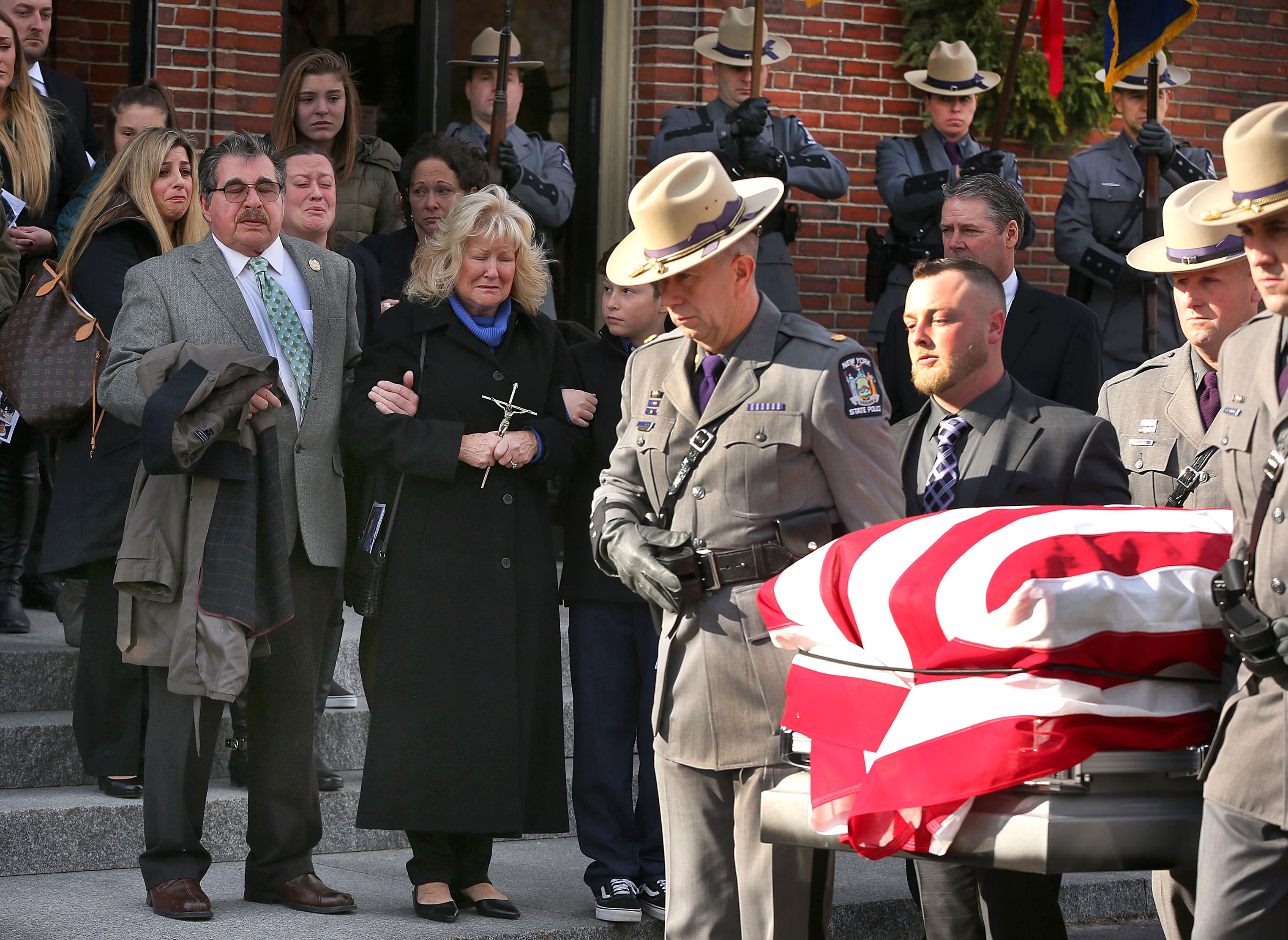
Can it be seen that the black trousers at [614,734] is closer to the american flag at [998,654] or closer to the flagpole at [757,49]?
the american flag at [998,654]

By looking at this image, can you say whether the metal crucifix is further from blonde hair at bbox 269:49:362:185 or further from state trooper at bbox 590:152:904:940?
blonde hair at bbox 269:49:362:185

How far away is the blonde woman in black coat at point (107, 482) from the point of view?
501cm

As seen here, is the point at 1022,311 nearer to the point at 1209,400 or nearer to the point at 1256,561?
the point at 1209,400

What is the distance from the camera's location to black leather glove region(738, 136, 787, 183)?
704cm

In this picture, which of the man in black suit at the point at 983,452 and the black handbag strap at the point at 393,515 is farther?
the black handbag strap at the point at 393,515

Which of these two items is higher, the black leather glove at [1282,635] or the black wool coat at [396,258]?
the black wool coat at [396,258]

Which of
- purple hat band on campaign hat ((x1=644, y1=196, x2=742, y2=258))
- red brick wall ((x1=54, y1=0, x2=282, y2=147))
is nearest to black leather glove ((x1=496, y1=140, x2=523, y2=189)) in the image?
red brick wall ((x1=54, y1=0, x2=282, y2=147))

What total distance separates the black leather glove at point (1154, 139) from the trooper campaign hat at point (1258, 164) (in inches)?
185

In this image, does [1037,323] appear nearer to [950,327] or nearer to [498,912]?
[950,327]

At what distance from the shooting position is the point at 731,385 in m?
3.62

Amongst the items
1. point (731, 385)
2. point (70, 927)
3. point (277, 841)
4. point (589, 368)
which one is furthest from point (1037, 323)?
point (70, 927)

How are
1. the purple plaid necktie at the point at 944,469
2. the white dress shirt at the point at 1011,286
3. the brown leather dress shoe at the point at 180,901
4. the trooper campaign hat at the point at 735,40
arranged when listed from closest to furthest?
1. the purple plaid necktie at the point at 944,469
2. the brown leather dress shoe at the point at 180,901
3. the white dress shirt at the point at 1011,286
4. the trooper campaign hat at the point at 735,40

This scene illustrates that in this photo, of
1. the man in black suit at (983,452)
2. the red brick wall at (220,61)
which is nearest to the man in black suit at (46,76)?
the red brick wall at (220,61)

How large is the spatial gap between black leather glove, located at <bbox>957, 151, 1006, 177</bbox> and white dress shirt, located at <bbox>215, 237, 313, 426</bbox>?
11.8ft
